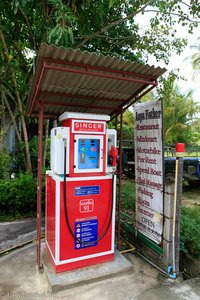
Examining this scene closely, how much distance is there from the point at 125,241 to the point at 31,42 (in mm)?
4560

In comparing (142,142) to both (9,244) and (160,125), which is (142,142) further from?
(9,244)

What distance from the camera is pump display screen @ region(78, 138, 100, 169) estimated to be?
2791 mm

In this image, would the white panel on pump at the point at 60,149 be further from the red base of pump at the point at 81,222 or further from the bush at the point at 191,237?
the bush at the point at 191,237

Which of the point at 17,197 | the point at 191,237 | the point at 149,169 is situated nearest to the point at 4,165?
the point at 17,197

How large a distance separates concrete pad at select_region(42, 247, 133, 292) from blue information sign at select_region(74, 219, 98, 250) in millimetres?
272

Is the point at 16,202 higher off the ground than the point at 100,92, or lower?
lower

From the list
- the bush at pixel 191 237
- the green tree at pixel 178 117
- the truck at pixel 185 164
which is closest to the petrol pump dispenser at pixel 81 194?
the bush at pixel 191 237

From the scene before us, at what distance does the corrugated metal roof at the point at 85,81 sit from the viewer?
87.7 inches

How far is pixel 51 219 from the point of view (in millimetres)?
2918

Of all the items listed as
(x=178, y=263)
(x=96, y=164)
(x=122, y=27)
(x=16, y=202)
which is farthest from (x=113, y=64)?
(x=122, y=27)

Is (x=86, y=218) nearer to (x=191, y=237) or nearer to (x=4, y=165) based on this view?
(x=191, y=237)

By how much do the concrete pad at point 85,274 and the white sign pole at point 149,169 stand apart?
52cm

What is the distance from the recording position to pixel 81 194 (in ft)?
9.18

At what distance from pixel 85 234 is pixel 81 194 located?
0.48 meters
